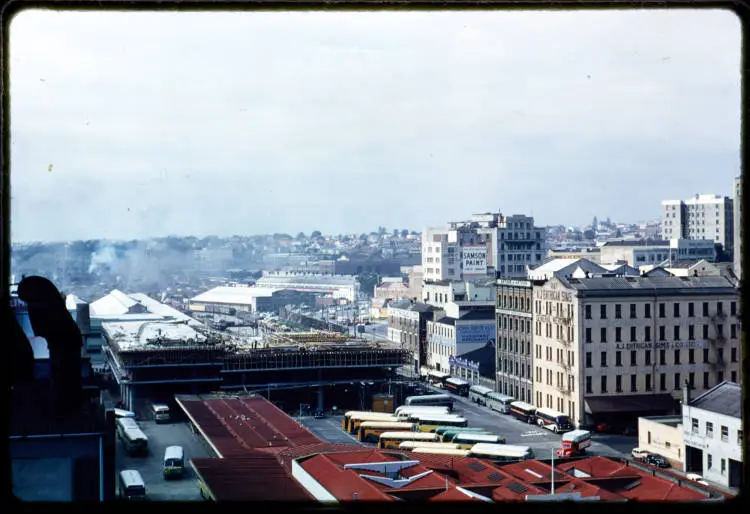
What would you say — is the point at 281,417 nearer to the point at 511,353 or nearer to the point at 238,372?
the point at 238,372

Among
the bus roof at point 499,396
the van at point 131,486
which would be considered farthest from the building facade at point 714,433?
the van at point 131,486

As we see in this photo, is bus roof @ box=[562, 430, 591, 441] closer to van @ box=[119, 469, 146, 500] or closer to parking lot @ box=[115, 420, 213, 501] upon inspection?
parking lot @ box=[115, 420, 213, 501]

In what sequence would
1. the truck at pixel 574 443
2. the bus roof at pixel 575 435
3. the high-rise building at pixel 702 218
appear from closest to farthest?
the truck at pixel 574 443 < the bus roof at pixel 575 435 < the high-rise building at pixel 702 218

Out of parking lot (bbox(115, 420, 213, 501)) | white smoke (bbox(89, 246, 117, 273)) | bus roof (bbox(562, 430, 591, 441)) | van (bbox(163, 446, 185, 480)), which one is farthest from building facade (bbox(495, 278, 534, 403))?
white smoke (bbox(89, 246, 117, 273))

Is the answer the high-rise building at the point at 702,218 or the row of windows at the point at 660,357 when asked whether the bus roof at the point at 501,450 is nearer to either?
the row of windows at the point at 660,357

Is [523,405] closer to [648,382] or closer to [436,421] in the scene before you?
[436,421]

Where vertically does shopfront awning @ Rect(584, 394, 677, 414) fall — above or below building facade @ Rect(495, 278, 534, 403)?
below

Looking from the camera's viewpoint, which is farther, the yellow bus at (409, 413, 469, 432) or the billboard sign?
the billboard sign
